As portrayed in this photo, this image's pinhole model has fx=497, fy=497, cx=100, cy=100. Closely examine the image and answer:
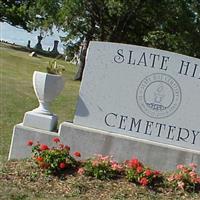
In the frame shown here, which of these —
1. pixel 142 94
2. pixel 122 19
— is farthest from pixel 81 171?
pixel 122 19

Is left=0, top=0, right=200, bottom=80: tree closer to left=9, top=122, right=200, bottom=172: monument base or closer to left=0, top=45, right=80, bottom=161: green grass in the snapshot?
left=0, top=45, right=80, bottom=161: green grass

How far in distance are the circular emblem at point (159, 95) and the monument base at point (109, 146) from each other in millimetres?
532

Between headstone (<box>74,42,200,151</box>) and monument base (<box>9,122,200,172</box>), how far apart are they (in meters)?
0.24

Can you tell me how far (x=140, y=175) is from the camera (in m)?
6.55

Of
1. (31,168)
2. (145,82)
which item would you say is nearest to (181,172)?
(145,82)

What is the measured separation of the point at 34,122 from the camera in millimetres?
7719

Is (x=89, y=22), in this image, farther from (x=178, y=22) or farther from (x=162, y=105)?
(x=162, y=105)

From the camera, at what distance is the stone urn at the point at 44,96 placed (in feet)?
24.7

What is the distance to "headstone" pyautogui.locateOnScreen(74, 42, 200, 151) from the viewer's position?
24.9 ft

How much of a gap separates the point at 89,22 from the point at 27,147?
2130 centimetres

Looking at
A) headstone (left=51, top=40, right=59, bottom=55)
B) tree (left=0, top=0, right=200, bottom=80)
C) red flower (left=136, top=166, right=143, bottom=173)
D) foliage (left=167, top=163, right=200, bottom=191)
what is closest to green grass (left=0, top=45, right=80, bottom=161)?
red flower (left=136, top=166, right=143, bottom=173)

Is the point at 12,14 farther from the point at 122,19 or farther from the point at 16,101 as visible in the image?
the point at 16,101

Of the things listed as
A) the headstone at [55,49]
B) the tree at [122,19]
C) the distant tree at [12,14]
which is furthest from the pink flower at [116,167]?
the headstone at [55,49]

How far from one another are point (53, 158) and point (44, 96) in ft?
4.25
